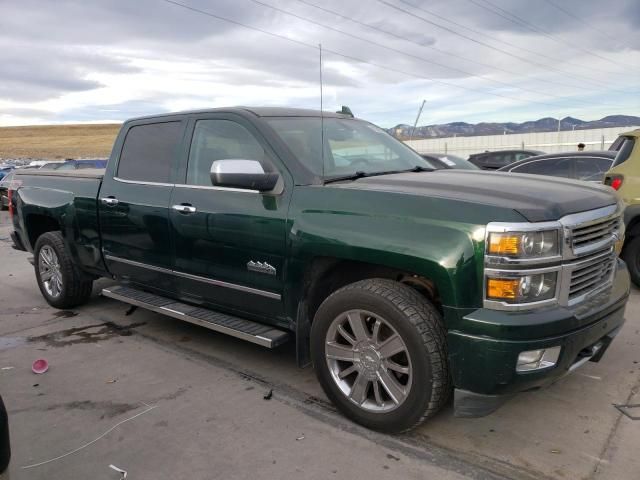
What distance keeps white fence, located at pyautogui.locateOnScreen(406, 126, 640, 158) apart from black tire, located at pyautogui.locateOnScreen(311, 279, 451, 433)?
24.6m

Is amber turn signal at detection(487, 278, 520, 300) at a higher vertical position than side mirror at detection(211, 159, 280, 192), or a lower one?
lower

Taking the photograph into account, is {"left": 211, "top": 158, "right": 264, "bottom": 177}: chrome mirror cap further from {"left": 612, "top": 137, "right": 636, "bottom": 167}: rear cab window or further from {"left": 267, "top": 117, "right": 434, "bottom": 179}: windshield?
{"left": 612, "top": 137, "right": 636, "bottom": 167}: rear cab window

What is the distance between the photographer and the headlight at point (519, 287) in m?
2.73

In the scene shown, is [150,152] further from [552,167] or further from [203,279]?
[552,167]

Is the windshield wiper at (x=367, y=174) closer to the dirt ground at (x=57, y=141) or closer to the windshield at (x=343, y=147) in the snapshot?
the windshield at (x=343, y=147)

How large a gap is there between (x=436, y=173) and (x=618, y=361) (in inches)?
78.9

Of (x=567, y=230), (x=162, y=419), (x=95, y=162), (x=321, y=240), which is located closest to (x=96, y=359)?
(x=162, y=419)

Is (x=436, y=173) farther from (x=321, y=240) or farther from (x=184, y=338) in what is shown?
(x=184, y=338)

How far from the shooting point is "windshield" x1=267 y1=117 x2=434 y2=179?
3836 millimetres

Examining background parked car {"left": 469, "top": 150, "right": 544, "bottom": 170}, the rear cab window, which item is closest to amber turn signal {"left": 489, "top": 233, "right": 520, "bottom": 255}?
the rear cab window

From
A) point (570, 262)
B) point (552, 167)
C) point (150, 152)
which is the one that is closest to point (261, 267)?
point (150, 152)

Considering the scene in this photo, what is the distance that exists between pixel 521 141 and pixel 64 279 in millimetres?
28374

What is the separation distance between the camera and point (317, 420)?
3443 mm

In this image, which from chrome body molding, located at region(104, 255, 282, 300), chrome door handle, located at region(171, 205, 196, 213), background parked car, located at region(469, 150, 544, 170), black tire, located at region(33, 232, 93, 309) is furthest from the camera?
background parked car, located at region(469, 150, 544, 170)
